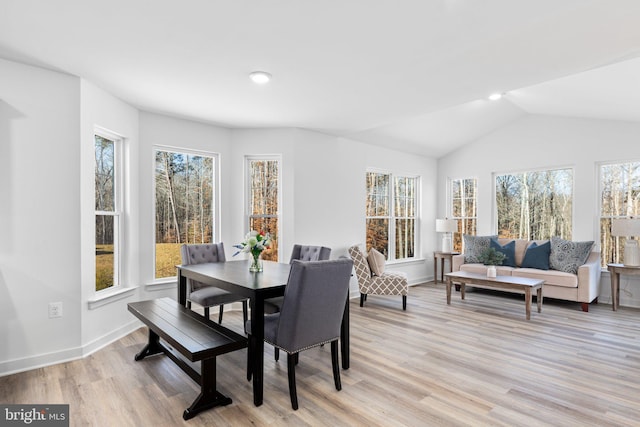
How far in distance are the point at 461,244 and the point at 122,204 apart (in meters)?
5.80

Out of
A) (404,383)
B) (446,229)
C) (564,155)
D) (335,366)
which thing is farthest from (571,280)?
(335,366)

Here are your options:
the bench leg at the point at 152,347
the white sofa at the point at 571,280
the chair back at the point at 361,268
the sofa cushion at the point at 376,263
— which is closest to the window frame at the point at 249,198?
the chair back at the point at 361,268

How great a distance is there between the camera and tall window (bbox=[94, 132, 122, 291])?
12.2 ft

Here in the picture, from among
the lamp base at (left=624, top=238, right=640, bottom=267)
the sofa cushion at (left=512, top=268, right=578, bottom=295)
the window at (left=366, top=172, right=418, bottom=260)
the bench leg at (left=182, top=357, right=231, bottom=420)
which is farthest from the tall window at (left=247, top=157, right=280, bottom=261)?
the lamp base at (left=624, top=238, right=640, bottom=267)

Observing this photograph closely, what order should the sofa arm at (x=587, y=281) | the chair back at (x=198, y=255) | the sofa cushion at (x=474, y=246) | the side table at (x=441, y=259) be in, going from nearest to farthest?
the chair back at (x=198, y=255) < the sofa arm at (x=587, y=281) < the sofa cushion at (x=474, y=246) < the side table at (x=441, y=259)

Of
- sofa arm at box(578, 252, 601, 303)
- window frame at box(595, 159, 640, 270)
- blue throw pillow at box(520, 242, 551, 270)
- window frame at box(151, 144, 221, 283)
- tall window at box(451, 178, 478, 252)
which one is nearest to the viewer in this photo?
window frame at box(151, 144, 221, 283)

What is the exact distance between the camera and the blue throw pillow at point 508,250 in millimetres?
5906

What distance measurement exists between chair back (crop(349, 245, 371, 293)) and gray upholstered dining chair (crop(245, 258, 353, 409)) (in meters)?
2.61

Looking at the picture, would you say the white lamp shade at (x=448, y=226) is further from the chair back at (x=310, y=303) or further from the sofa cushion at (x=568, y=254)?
the chair back at (x=310, y=303)

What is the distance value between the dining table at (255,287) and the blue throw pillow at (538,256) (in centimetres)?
391

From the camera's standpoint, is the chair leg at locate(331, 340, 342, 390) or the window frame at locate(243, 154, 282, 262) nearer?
the chair leg at locate(331, 340, 342, 390)

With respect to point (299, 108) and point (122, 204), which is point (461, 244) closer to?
point (299, 108)

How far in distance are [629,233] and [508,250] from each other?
157 cm

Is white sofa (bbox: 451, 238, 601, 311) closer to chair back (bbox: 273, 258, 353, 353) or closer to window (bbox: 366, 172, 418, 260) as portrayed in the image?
window (bbox: 366, 172, 418, 260)
